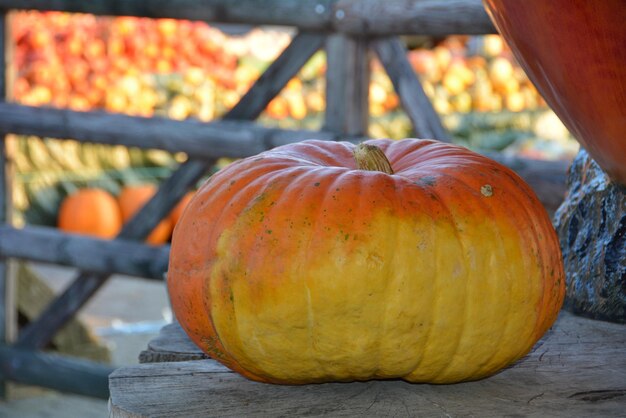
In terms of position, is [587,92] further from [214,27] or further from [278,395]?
[214,27]

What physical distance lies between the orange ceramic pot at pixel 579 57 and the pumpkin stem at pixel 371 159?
0.20 meters

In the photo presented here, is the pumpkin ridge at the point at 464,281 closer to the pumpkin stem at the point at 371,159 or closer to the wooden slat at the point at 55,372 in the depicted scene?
the pumpkin stem at the point at 371,159

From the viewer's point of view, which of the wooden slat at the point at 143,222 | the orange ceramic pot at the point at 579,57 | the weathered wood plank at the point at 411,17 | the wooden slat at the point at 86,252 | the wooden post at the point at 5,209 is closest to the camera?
the orange ceramic pot at the point at 579,57

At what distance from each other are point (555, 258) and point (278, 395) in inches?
14.5

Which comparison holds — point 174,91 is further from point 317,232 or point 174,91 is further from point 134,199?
point 317,232

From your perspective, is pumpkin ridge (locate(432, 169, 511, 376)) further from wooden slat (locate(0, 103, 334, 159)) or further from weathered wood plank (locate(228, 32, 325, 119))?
weathered wood plank (locate(228, 32, 325, 119))

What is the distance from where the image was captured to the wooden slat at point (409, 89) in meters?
2.73

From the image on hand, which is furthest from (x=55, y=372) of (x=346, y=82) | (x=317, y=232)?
(x=317, y=232)

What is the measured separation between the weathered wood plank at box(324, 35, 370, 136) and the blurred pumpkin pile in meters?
2.47

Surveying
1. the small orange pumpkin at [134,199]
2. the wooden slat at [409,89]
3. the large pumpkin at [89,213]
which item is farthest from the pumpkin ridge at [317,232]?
the small orange pumpkin at [134,199]

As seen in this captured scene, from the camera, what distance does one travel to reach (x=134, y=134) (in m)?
3.28

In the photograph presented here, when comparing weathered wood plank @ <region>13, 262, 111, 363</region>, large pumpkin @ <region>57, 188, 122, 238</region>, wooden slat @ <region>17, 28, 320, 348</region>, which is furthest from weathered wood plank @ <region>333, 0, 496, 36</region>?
large pumpkin @ <region>57, 188, 122, 238</region>

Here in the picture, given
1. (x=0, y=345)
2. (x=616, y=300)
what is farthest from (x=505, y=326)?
(x=0, y=345)

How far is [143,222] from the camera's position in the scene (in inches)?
131
